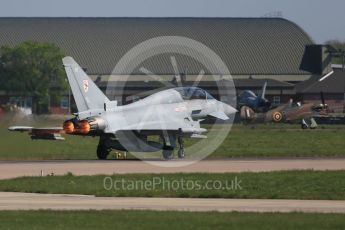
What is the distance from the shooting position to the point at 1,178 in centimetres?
3847

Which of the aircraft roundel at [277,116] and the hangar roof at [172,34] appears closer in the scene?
the aircraft roundel at [277,116]

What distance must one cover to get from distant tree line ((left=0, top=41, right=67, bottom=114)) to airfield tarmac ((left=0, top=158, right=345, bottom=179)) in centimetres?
7696

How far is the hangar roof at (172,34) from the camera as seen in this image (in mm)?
136250

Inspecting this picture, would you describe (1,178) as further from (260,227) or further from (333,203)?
(260,227)

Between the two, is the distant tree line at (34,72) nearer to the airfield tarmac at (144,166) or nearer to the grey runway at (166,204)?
the airfield tarmac at (144,166)

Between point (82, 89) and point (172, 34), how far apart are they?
93.7 m

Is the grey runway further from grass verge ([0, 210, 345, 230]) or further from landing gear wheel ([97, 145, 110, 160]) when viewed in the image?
landing gear wheel ([97, 145, 110, 160])

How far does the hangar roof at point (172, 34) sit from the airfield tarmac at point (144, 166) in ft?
275

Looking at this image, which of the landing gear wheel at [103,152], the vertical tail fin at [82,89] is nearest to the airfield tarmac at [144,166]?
the landing gear wheel at [103,152]

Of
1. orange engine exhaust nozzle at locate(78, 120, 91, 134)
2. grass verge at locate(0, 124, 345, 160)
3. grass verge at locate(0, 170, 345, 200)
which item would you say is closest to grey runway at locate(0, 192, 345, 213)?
grass verge at locate(0, 170, 345, 200)

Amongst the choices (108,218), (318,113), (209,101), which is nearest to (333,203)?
(108,218)

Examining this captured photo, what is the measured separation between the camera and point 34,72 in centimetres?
12619

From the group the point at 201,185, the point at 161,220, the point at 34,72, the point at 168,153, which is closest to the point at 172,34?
the point at 34,72

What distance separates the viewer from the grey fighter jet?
47.9m
